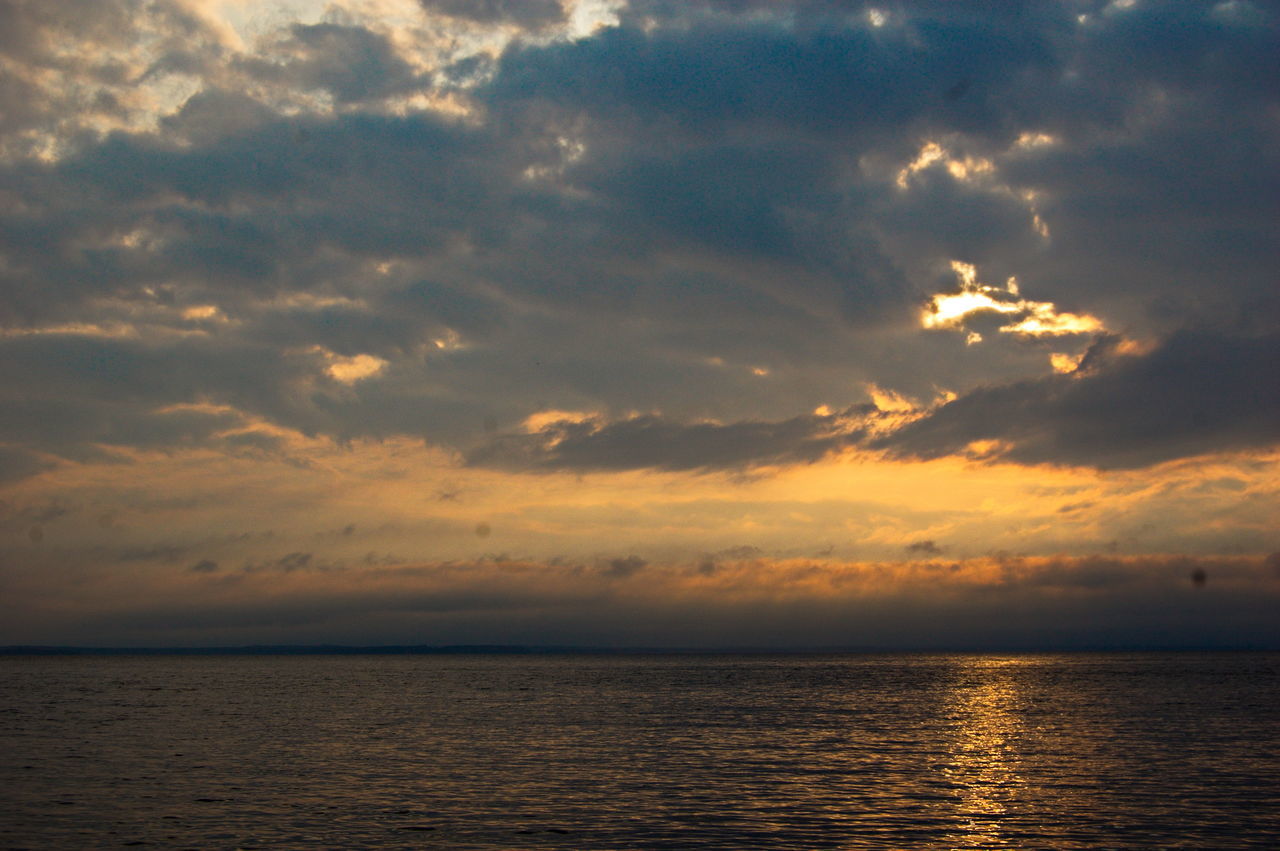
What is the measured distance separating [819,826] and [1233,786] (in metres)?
21.2

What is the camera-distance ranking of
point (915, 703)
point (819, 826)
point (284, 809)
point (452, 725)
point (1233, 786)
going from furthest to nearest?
point (915, 703) → point (452, 725) → point (1233, 786) → point (284, 809) → point (819, 826)

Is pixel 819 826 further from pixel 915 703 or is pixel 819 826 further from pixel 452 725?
pixel 915 703

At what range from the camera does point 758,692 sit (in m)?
120

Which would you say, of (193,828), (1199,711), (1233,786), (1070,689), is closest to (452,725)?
(193,828)

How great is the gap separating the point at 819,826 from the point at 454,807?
45.0ft

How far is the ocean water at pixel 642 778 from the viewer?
33344mm

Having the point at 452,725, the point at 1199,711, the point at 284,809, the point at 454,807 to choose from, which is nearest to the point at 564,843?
the point at 454,807

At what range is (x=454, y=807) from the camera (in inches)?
1495

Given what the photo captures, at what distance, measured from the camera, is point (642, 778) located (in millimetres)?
45094

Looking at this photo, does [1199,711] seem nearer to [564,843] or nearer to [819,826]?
[819,826]

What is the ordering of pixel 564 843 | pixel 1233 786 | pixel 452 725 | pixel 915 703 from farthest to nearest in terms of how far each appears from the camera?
1. pixel 915 703
2. pixel 452 725
3. pixel 1233 786
4. pixel 564 843

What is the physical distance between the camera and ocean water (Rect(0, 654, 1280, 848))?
33.3m

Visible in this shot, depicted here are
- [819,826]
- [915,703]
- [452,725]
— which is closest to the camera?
[819,826]

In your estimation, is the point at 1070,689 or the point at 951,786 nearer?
the point at 951,786
